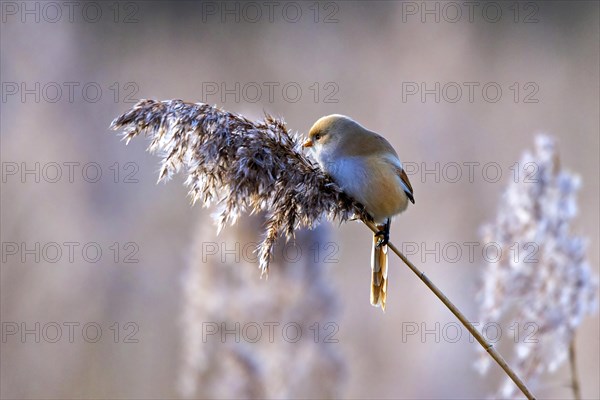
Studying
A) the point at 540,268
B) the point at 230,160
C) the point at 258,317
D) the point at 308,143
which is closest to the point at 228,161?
the point at 230,160

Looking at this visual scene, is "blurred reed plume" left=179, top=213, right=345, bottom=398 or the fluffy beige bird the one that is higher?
the fluffy beige bird

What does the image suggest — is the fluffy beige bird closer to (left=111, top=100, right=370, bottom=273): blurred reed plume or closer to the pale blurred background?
(left=111, top=100, right=370, bottom=273): blurred reed plume

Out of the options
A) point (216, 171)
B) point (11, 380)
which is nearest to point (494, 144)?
point (11, 380)

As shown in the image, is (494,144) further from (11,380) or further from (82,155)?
(11,380)

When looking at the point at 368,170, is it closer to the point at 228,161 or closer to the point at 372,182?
the point at 372,182

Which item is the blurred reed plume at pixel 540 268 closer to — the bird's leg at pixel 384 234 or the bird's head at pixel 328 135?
the bird's leg at pixel 384 234

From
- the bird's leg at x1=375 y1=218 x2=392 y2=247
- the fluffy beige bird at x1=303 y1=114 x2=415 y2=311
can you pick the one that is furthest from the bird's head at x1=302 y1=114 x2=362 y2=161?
the bird's leg at x1=375 y1=218 x2=392 y2=247
